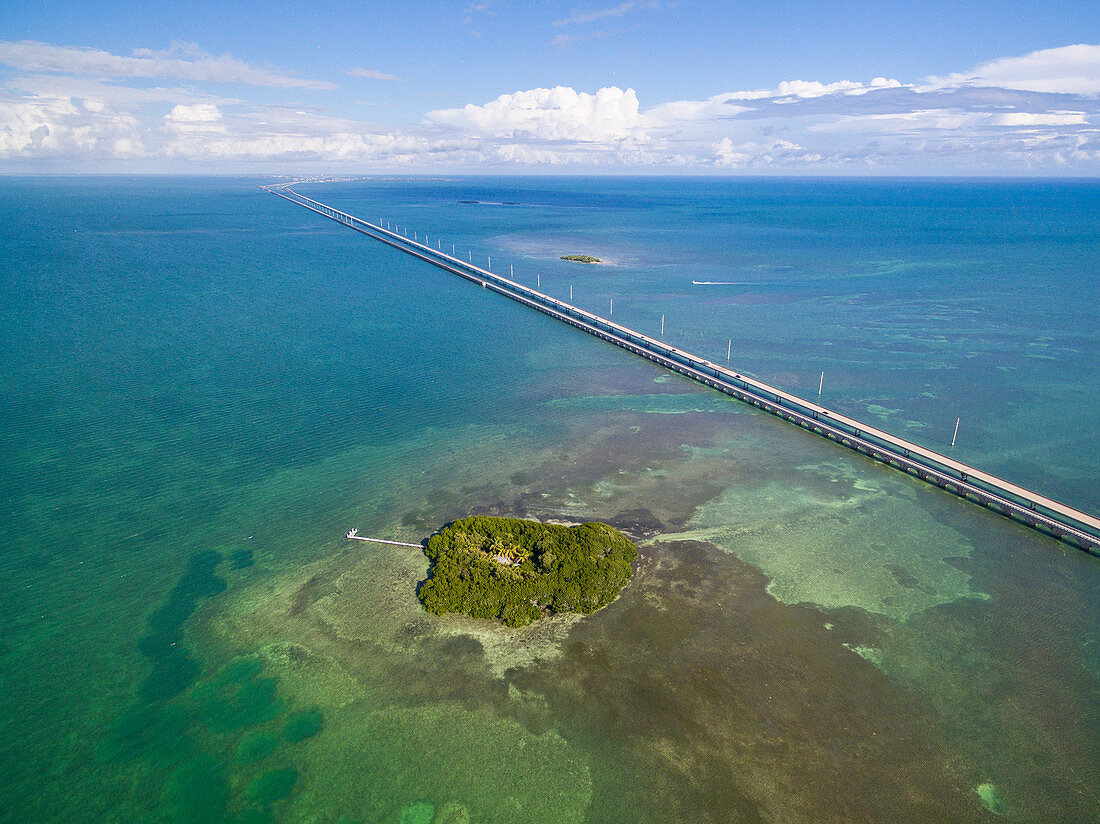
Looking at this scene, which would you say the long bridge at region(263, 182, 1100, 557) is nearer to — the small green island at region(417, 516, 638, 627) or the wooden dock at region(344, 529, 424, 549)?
the small green island at region(417, 516, 638, 627)

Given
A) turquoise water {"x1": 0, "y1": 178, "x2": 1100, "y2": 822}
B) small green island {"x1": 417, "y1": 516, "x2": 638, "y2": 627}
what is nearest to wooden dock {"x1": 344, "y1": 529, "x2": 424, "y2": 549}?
turquoise water {"x1": 0, "y1": 178, "x2": 1100, "y2": 822}

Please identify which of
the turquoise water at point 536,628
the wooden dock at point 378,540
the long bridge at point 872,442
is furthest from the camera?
the long bridge at point 872,442

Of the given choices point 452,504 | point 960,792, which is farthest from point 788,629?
point 452,504

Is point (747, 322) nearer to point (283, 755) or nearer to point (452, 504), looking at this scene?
point (452, 504)

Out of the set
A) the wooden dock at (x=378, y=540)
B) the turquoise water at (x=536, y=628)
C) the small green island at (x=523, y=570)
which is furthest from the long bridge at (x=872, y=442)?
the wooden dock at (x=378, y=540)

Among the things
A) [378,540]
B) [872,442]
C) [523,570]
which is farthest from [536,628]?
[872,442]

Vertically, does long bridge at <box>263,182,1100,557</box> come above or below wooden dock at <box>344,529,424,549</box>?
above

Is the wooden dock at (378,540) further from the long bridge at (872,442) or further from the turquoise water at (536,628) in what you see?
the long bridge at (872,442)
